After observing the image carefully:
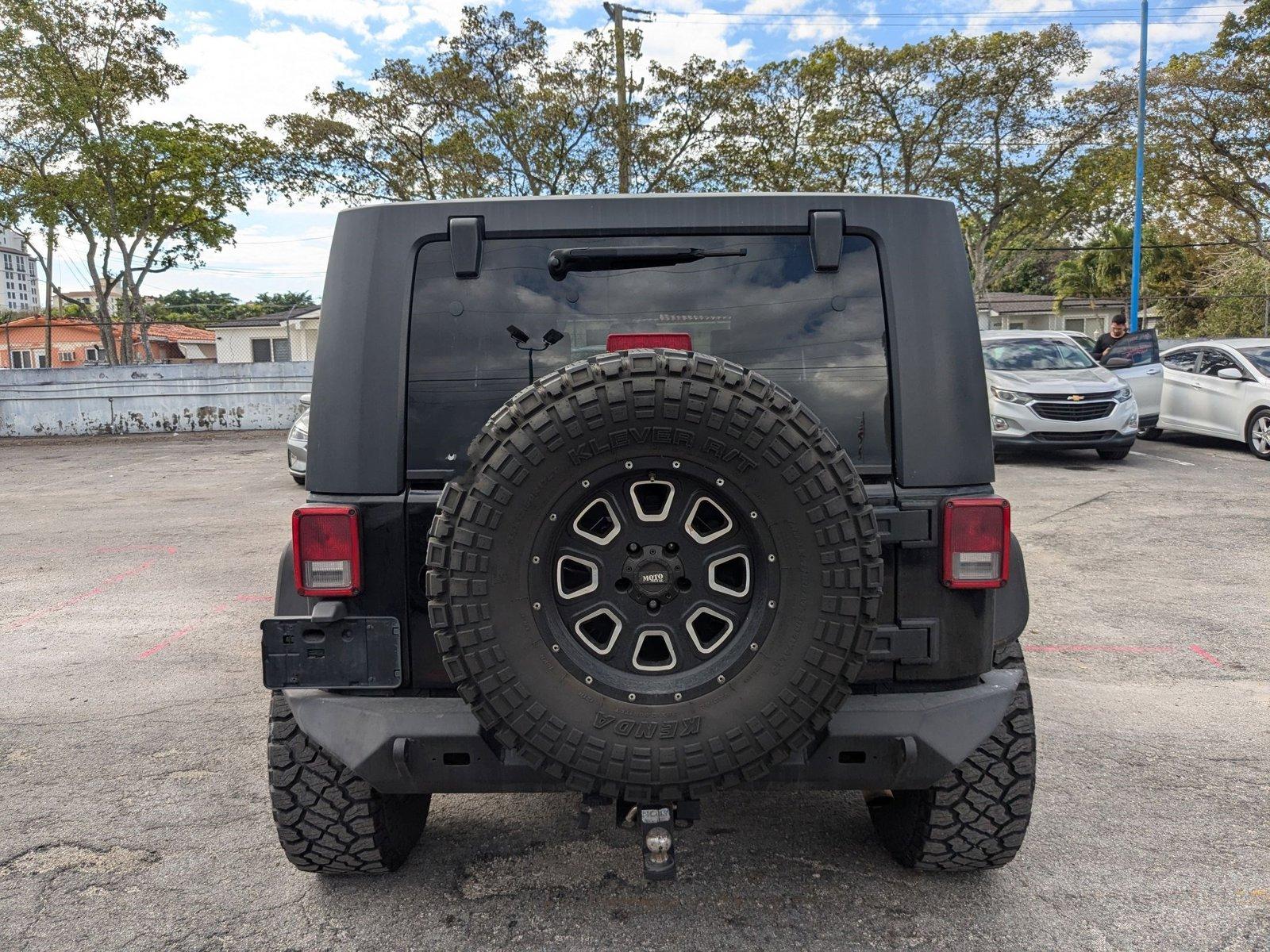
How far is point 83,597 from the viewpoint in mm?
6684

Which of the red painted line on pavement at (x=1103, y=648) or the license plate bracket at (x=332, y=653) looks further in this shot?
the red painted line on pavement at (x=1103, y=648)

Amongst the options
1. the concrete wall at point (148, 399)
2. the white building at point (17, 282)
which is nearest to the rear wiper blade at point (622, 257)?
the concrete wall at point (148, 399)

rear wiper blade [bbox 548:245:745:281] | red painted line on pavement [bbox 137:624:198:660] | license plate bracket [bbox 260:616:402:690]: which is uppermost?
rear wiper blade [bbox 548:245:745:281]

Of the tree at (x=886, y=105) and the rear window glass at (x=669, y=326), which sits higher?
the tree at (x=886, y=105)

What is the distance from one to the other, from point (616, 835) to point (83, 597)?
17.0ft

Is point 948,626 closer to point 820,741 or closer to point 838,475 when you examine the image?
point 820,741

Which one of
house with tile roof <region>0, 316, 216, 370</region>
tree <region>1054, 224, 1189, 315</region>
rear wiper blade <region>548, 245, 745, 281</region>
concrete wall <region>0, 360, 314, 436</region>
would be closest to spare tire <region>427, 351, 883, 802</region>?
rear wiper blade <region>548, 245, 745, 281</region>

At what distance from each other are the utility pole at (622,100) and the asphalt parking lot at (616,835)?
2104 centimetres

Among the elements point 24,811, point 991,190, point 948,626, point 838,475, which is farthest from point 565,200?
point 991,190

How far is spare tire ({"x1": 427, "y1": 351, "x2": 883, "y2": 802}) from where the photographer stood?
2049 mm

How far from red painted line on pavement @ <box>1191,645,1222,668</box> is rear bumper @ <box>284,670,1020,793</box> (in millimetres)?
3318

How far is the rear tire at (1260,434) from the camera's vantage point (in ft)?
41.4

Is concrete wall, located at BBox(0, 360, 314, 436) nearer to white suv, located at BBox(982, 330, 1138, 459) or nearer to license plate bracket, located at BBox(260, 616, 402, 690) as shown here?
white suv, located at BBox(982, 330, 1138, 459)

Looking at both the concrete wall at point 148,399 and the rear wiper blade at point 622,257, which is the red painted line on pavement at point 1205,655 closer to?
the rear wiper blade at point 622,257
